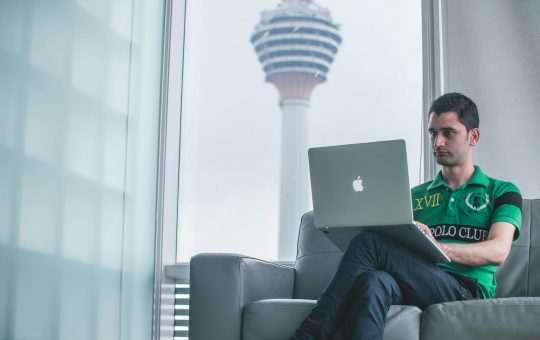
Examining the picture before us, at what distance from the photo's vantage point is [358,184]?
2303 millimetres

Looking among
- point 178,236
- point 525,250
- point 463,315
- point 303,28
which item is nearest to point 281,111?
point 303,28

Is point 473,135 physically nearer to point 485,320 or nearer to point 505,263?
point 505,263

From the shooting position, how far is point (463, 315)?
2.24 m

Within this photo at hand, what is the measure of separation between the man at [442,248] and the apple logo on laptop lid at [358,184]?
0.19 meters

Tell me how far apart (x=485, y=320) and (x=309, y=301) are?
23.0 inches

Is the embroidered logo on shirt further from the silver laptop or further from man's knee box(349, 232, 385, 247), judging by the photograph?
man's knee box(349, 232, 385, 247)

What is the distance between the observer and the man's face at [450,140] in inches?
110

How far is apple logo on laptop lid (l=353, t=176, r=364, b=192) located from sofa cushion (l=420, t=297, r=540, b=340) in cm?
44

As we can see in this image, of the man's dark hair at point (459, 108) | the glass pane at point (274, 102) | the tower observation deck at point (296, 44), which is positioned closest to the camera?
the man's dark hair at point (459, 108)

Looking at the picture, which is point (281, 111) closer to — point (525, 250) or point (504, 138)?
point (504, 138)

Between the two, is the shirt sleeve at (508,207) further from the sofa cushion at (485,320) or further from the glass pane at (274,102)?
the glass pane at (274,102)

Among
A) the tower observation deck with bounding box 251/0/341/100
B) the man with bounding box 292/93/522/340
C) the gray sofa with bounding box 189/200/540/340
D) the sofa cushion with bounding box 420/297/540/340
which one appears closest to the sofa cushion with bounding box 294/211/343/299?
the gray sofa with bounding box 189/200/540/340

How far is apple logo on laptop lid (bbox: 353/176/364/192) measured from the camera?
230 cm

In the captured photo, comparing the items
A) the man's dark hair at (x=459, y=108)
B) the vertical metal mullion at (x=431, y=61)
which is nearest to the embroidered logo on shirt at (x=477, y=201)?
the man's dark hair at (x=459, y=108)
